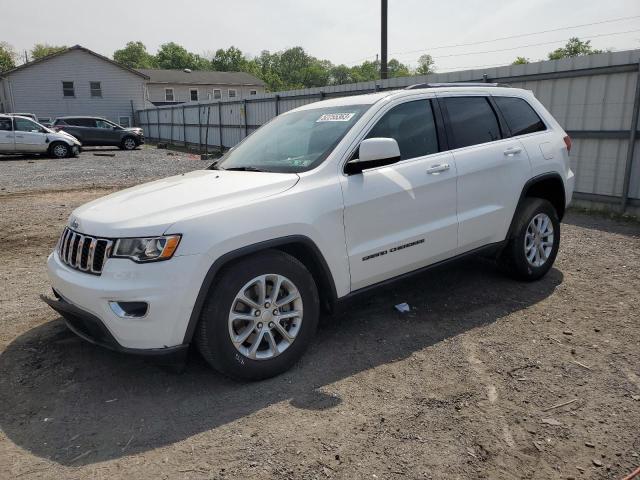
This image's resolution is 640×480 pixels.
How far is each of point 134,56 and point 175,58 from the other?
18.3 metres

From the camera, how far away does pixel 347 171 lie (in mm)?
3684

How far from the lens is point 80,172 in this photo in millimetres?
15977

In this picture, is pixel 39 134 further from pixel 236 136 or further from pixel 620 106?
pixel 620 106

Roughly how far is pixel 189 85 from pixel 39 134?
36999 millimetres

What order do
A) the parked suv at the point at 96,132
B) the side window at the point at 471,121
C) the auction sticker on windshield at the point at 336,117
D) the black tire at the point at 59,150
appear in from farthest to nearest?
1. the parked suv at the point at 96,132
2. the black tire at the point at 59,150
3. the side window at the point at 471,121
4. the auction sticker on windshield at the point at 336,117

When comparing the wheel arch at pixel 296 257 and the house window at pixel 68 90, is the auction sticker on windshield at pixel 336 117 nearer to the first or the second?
the wheel arch at pixel 296 257

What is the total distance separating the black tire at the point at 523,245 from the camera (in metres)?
4.82

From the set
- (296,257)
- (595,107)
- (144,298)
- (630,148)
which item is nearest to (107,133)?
(595,107)

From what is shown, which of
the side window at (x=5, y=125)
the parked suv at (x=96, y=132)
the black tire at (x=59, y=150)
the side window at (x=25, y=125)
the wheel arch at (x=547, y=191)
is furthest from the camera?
the parked suv at (x=96, y=132)

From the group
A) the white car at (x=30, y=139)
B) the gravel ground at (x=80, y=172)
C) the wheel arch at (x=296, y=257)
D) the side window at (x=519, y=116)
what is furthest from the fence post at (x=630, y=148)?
the white car at (x=30, y=139)

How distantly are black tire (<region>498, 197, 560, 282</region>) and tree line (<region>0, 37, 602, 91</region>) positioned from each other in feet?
295

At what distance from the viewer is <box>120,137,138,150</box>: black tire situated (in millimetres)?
26542

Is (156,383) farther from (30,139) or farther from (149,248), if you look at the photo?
(30,139)

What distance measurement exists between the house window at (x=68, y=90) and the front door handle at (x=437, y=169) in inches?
1598
